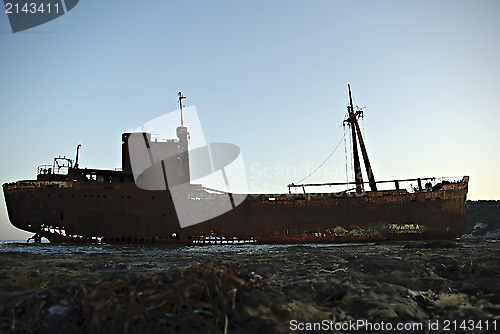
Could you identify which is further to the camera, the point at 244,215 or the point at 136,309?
the point at 244,215

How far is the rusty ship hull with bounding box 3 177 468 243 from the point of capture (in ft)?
61.2

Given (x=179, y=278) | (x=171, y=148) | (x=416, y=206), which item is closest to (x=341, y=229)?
(x=416, y=206)

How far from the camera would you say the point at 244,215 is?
65.4 feet

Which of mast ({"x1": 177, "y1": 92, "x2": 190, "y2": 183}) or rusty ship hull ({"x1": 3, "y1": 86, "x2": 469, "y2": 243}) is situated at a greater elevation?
mast ({"x1": 177, "y1": 92, "x2": 190, "y2": 183})

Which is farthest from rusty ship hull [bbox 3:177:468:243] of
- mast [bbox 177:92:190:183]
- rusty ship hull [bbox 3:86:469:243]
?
Result: mast [bbox 177:92:190:183]

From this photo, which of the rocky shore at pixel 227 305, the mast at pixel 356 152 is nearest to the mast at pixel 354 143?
the mast at pixel 356 152

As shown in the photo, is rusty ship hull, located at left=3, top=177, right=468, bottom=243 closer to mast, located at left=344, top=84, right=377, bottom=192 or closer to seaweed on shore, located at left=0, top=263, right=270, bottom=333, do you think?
mast, located at left=344, top=84, right=377, bottom=192

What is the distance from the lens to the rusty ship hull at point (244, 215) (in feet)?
61.2

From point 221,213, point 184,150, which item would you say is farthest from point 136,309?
point 184,150

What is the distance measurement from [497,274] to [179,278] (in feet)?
13.5

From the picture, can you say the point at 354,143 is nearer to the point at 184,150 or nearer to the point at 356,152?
the point at 356,152

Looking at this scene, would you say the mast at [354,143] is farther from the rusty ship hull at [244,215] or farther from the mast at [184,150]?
the mast at [184,150]

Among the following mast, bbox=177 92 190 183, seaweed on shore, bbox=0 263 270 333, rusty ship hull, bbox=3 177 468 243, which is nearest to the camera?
seaweed on shore, bbox=0 263 270 333

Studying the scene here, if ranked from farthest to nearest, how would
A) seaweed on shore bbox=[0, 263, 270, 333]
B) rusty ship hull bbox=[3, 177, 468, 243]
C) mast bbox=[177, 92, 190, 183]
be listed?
mast bbox=[177, 92, 190, 183] < rusty ship hull bbox=[3, 177, 468, 243] < seaweed on shore bbox=[0, 263, 270, 333]
